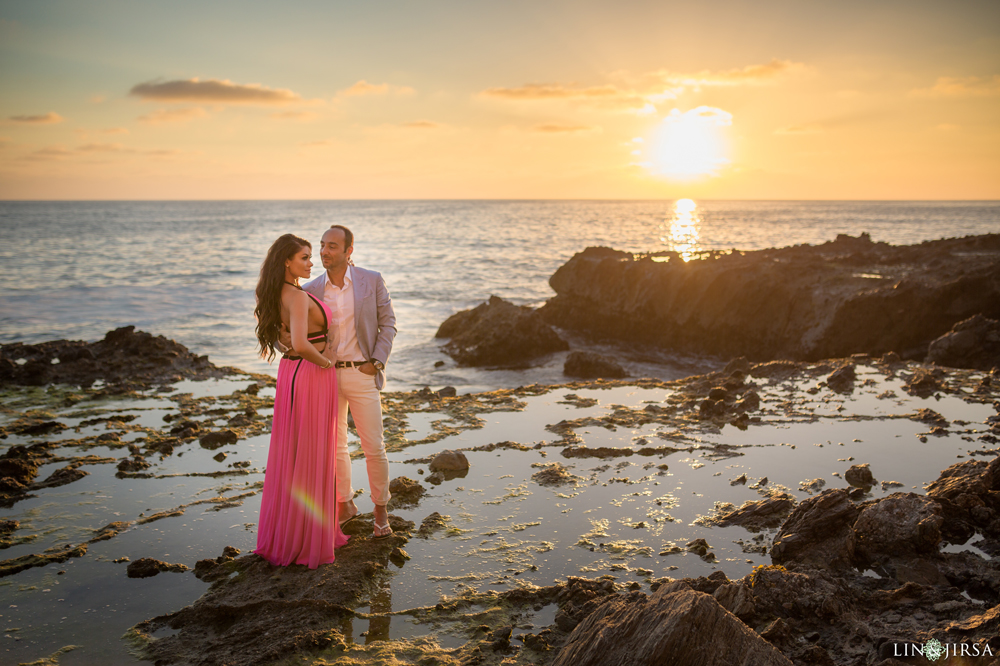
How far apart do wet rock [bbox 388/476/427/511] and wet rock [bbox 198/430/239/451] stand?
264 cm

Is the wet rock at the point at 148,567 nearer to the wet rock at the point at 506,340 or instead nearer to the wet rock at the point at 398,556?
the wet rock at the point at 398,556

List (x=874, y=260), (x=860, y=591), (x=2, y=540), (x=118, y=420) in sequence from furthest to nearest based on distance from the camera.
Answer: (x=874, y=260) < (x=118, y=420) < (x=2, y=540) < (x=860, y=591)

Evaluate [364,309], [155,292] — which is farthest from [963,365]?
[155,292]

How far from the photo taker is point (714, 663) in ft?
9.32

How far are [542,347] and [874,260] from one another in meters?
9.93

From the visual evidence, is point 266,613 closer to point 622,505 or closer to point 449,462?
point 449,462

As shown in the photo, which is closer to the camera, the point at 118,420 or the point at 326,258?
the point at 326,258

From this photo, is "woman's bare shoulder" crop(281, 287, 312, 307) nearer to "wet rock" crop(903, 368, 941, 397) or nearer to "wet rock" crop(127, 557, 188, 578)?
"wet rock" crop(127, 557, 188, 578)

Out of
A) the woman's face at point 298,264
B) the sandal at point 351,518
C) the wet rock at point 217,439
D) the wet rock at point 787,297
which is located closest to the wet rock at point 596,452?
the sandal at point 351,518

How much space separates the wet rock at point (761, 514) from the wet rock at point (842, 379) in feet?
14.0

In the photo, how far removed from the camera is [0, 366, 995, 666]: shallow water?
4.14m

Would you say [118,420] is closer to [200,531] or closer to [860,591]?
[200,531]

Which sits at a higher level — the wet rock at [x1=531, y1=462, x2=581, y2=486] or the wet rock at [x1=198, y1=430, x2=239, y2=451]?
the wet rock at [x1=198, y1=430, x2=239, y2=451]

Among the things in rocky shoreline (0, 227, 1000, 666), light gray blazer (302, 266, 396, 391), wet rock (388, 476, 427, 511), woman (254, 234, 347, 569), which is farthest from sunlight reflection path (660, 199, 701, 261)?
woman (254, 234, 347, 569)
